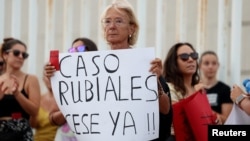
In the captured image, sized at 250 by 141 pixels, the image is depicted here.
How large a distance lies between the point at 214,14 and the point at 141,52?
2.36m

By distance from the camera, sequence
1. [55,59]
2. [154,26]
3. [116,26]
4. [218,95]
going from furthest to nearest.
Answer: [154,26] → [218,95] → [55,59] → [116,26]

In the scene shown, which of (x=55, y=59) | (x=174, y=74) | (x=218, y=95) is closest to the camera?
(x=55, y=59)

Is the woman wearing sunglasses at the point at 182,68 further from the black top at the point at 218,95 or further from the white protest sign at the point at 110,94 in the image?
the white protest sign at the point at 110,94

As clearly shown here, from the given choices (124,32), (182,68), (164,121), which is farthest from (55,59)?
(182,68)

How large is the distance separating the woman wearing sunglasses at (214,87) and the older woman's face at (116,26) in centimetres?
173

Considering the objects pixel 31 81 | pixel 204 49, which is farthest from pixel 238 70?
pixel 31 81

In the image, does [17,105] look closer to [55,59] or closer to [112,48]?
[55,59]

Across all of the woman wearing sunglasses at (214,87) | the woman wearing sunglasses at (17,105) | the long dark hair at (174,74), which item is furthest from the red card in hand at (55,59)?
the woman wearing sunglasses at (214,87)

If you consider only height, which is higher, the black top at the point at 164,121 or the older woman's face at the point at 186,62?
the older woman's face at the point at 186,62

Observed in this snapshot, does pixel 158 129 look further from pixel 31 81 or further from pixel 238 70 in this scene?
pixel 238 70

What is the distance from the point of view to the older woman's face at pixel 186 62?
5641 millimetres

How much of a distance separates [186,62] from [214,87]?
2.15 ft

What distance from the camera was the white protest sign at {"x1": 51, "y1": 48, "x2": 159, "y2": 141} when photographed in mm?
4418

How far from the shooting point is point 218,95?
6172 millimetres
